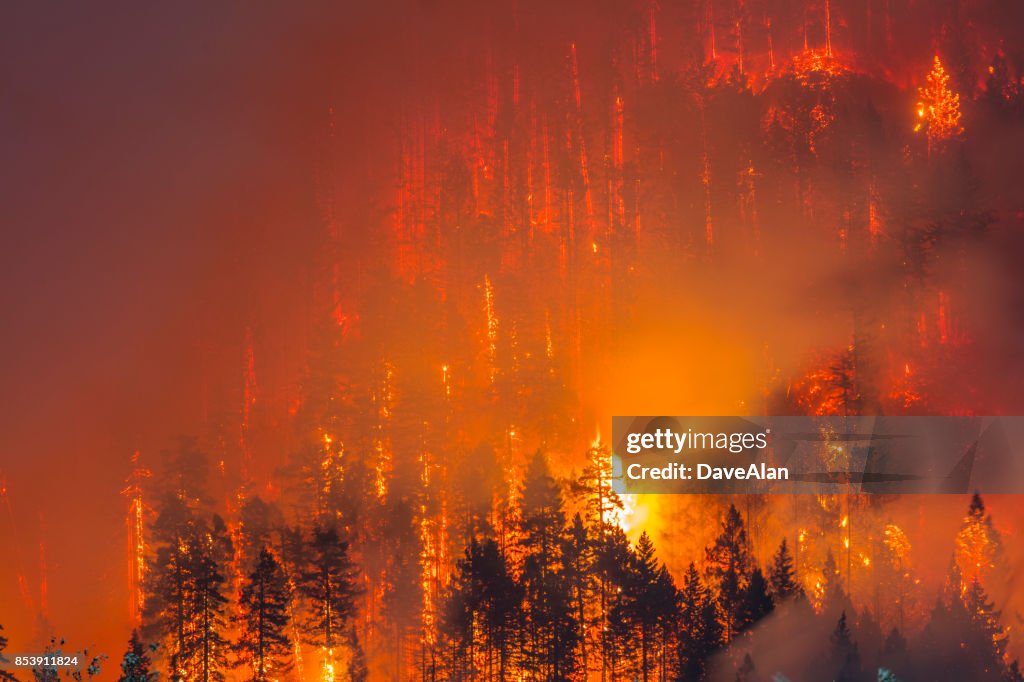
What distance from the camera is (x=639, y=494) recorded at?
4975cm

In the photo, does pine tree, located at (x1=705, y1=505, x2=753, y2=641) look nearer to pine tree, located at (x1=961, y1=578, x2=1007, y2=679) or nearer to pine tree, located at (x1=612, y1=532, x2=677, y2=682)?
pine tree, located at (x1=612, y1=532, x2=677, y2=682)

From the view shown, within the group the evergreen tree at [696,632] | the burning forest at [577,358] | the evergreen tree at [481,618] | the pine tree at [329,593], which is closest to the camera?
the evergreen tree at [696,632]

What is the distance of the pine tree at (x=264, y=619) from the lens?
1464 inches

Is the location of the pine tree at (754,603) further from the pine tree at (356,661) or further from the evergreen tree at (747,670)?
the pine tree at (356,661)

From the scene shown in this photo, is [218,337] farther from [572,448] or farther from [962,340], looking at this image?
[962,340]

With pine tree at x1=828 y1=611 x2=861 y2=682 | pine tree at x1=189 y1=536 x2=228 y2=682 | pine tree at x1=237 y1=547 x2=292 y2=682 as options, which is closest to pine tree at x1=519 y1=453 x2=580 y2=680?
pine tree at x1=237 y1=547 x2=292 y2=682

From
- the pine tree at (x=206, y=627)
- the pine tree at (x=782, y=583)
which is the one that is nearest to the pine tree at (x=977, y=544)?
the pine tree at (x=782, y=583)

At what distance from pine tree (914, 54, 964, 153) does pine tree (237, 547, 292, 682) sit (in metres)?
39.3

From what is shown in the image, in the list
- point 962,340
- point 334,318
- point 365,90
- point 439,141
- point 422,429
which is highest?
point 365,90

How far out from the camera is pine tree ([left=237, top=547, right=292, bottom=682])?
37.2 m

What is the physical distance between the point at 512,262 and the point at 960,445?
2559cm

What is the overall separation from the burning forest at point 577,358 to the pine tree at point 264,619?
0.56ft

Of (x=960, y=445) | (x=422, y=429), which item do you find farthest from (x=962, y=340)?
(x=422, y=429)

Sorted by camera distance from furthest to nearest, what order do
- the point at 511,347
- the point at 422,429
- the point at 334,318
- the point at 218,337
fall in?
the point at 218,337
the point at 334,318
the point at 511,347
the point at 422,429
